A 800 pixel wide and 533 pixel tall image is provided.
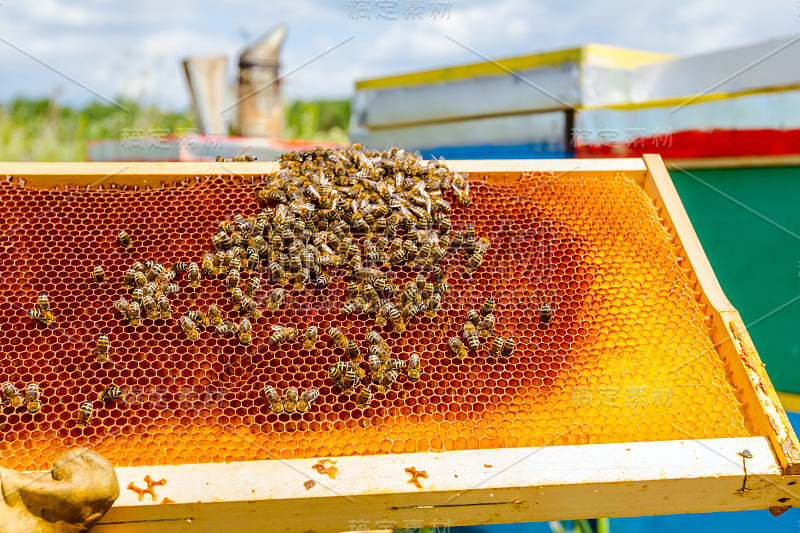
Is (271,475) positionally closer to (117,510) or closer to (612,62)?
(117,510)

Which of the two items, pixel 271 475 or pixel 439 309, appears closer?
pixel 271 475

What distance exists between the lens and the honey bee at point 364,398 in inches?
108

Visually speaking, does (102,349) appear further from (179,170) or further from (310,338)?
(179,170)

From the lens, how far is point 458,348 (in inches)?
117

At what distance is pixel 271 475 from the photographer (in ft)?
8.04

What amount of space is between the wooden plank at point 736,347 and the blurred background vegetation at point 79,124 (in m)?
13.2

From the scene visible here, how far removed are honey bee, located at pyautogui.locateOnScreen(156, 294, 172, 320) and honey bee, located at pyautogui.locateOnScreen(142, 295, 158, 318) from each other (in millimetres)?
21

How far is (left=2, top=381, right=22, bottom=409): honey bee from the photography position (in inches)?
105

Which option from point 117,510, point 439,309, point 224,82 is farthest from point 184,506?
point 224,82

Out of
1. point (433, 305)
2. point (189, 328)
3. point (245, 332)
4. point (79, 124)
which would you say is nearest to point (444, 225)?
point (433, 305)

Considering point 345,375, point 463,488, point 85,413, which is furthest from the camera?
point 345,375

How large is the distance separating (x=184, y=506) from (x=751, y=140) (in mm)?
5093

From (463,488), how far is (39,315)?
243cm

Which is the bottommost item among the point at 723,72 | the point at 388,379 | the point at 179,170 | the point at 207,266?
the point at 388,379
